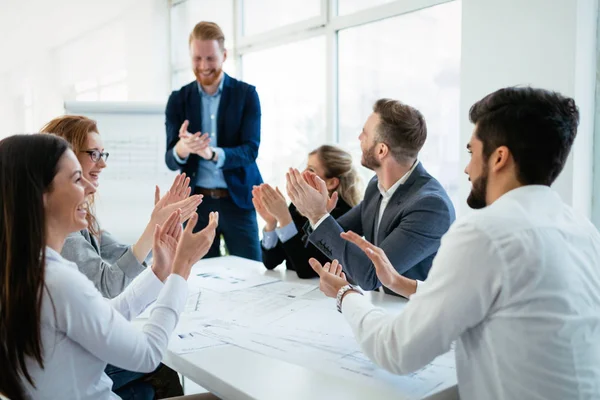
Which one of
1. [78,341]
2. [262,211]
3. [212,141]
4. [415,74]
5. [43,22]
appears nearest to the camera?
[78,341]

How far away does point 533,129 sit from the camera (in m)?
1.07

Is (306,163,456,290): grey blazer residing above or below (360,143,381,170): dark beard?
below

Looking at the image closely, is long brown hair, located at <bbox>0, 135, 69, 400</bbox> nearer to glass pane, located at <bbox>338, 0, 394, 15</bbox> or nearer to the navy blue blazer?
the navy blue blazer

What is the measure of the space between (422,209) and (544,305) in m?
0.95

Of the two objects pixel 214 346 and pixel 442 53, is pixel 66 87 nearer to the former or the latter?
pixel 442 53

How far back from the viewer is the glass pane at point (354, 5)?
3.59 m

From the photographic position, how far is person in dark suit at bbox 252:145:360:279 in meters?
2.21

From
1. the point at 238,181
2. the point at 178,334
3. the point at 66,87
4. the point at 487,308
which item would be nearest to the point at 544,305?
the point at 487,308

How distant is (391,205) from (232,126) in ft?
4.88

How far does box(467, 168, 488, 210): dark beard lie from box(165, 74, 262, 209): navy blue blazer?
2.09 metres

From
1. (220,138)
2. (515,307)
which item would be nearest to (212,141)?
(220,138)

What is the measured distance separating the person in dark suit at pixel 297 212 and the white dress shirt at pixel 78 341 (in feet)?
3.44

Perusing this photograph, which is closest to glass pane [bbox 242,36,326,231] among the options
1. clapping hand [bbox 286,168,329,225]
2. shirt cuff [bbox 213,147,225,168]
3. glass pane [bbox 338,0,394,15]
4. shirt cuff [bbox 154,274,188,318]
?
glass pane [bbox 338,0,394,15]

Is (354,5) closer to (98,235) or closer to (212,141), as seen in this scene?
(212,141)
